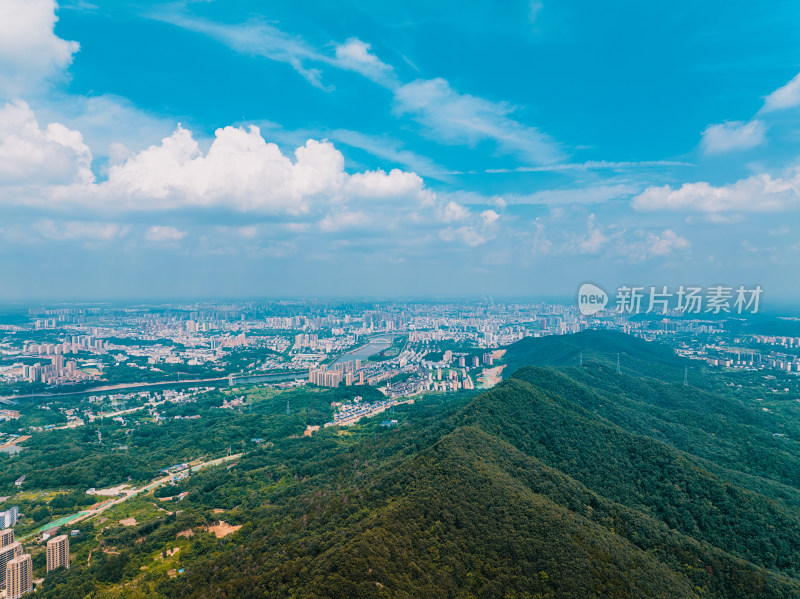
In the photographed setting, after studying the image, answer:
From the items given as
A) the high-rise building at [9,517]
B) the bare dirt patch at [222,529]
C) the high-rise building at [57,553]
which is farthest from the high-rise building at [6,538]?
the bare dirt patch at [222,529]

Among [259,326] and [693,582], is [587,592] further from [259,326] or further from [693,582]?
[259,326]

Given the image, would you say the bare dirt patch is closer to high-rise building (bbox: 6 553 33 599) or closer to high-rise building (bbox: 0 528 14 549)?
high-rise building (bbox: 6 553 33 599)

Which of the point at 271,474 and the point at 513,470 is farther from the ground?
the point at 513,470

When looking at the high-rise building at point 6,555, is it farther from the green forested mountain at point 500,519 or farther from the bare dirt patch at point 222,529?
the bare dirt patch at point 222,529

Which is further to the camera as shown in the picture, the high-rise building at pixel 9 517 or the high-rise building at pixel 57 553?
the high-rise building at pixel 9 517

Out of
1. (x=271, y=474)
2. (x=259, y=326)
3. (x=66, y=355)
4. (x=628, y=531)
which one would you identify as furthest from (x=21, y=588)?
(x=259, y=326)

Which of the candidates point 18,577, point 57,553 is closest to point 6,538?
point 57,553

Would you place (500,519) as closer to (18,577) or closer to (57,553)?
(18,577)
